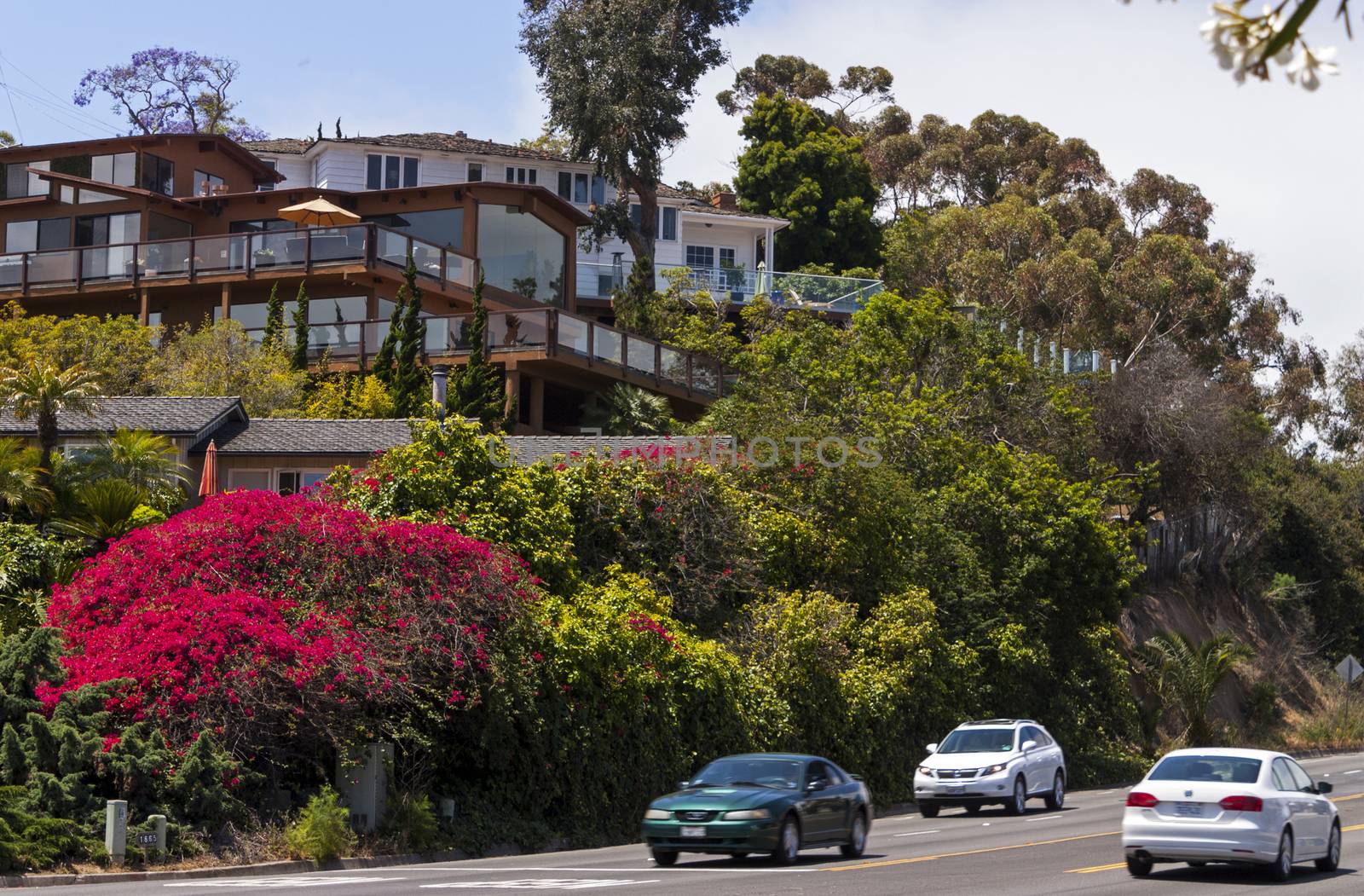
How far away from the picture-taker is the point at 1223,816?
1653 cm

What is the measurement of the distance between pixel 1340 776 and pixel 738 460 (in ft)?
54.0

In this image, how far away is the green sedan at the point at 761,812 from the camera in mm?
18062

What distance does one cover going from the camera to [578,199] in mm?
64438

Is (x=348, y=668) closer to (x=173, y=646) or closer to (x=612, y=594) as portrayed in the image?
(x=173, y=646)

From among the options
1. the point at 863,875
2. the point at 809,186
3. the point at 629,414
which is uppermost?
the point at 809,186

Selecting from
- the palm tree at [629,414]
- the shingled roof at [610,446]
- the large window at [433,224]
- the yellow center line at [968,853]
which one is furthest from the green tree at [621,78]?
the yellow center line at [968,853]

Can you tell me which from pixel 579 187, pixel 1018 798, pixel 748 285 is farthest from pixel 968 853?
pixel 579 187

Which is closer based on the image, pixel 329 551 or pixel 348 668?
pixel 348 668

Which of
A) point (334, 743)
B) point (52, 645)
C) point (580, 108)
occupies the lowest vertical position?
point (334, 743)

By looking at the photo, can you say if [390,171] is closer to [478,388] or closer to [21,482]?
[478,388]

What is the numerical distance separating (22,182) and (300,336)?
1823cm

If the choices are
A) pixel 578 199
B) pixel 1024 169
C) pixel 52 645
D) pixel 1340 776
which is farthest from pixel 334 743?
pixel 1024 169

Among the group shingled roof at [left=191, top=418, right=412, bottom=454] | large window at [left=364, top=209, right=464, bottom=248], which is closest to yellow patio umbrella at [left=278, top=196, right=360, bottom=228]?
large window at [left=364, top=209, right=464, bottom=248]

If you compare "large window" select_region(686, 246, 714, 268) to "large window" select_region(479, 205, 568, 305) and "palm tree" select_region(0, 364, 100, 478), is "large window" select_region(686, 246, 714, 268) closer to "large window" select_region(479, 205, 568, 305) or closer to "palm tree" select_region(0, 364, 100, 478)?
"large window" select_region(479, 205, 568, 305)
